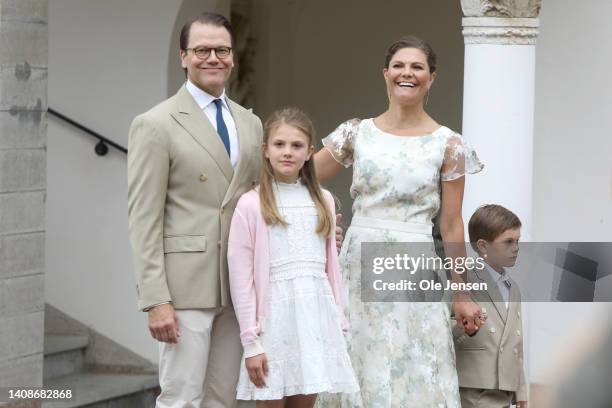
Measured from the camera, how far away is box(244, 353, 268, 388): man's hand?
3486mm

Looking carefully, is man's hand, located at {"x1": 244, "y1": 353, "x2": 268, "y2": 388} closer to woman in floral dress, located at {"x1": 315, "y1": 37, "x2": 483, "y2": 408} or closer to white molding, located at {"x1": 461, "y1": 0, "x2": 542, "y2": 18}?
woman in floral dress, located at {"x1": 315, "y1": 37, "x2": 483, "y2": 408}

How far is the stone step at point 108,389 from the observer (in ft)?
20.8

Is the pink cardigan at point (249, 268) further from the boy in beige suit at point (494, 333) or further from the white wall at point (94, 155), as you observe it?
the white wall at point (94, 155)

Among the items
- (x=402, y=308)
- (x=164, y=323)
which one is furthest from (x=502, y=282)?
(x=164, y=323)

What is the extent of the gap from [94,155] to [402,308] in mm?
3521

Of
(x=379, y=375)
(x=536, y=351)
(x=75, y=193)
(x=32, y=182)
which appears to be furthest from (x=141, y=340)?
(x=379, y=375)

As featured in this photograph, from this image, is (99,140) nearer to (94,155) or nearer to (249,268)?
(94,155)

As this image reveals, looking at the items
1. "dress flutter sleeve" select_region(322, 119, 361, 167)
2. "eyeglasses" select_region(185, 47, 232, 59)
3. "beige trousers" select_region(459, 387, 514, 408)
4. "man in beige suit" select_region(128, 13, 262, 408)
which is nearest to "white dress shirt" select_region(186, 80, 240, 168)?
"man in beige suit" select_region(128, 13, 262, 408)

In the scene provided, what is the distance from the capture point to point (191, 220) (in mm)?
3598

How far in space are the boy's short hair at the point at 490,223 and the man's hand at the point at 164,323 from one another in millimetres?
1071

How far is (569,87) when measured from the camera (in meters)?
6.41

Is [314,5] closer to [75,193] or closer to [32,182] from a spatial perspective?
[75,193]

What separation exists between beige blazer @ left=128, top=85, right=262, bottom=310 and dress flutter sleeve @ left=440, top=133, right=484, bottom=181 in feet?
2.12

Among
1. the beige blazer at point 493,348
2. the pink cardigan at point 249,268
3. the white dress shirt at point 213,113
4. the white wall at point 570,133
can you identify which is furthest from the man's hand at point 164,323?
the white wall at point 570,133
